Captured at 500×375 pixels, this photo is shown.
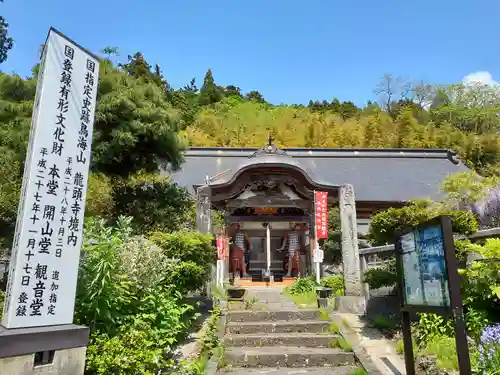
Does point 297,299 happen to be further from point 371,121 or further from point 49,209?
point 371,121

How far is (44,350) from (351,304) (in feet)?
19.6

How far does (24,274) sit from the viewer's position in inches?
138

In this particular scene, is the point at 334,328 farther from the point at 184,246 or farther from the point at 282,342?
the point at 184,246

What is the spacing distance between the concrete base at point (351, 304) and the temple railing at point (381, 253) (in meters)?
0.20

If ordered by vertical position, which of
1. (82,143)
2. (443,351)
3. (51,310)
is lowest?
(443,351)

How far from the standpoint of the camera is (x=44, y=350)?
11.3ft

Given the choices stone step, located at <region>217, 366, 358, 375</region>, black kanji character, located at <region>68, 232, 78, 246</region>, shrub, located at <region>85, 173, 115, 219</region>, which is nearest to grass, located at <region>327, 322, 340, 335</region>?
stone step, located at <region>217, 366, 358, 375</region>

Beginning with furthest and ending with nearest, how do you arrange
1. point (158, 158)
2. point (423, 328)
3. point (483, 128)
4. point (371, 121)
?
1. point (483, 128)
2. point (371, 121)
3. point (158, 158)
4. point (423, 328)

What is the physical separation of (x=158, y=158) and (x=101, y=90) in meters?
2.17

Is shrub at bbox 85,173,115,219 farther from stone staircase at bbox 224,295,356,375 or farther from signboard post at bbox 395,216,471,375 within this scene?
signboard post at bbox 395,216,471,375

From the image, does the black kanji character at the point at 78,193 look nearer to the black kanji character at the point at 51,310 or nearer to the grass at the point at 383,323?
the black kanji character at the point at 51,310

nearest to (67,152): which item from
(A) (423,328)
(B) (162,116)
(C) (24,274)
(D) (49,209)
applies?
(D) (49,209)

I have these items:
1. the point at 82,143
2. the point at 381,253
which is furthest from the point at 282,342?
the point at 82,143

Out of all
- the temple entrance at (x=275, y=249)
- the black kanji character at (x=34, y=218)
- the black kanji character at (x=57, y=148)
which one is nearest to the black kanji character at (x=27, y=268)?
the black kanji character at (x=34, y=218)
